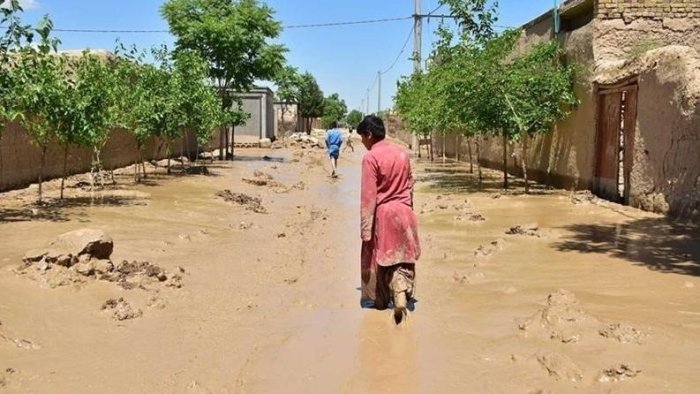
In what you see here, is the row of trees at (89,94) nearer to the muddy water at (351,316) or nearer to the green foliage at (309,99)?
the muddy water at (351,316)

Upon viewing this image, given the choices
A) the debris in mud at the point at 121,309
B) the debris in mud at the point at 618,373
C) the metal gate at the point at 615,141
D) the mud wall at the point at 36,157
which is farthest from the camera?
the mud wall at the point at 36,157

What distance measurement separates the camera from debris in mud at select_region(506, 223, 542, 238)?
9422mm

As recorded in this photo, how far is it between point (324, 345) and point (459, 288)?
83.1 inches

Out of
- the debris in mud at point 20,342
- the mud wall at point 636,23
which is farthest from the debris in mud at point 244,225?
the mud wall at point 636,23

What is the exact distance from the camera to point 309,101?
231 ft

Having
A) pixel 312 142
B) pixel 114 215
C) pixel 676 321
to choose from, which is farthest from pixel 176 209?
pixel 312 142

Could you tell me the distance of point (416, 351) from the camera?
4777 millimetres

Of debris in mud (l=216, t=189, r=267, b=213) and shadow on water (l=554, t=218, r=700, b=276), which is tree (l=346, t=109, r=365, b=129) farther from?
shadow on water (l=554, t=218, r=700, b=276)

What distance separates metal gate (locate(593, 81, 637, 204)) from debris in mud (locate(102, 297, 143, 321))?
29.7ft

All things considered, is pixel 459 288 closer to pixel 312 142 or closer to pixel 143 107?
pixel 143 107

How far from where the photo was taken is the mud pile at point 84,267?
6.15m

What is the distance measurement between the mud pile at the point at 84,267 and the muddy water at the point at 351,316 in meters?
0.14

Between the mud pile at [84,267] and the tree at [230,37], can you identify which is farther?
the tree at [230,37]

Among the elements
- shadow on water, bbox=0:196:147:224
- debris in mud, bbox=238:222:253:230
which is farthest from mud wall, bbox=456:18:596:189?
shadow on water, bbox=0:196:147:224
